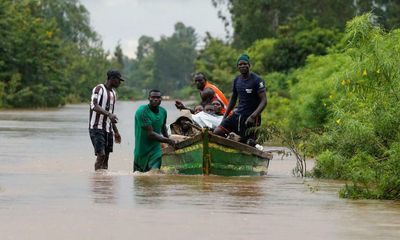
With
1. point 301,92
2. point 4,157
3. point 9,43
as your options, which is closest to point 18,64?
point 9,43

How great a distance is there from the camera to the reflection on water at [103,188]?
13836 millimetres

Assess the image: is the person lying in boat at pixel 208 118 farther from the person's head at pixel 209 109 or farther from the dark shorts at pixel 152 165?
the dark shorts at pixel 152 165

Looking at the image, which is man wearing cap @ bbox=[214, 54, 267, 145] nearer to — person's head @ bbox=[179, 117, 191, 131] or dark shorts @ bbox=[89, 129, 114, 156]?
person's head @ bbox=[179, 117, 191, 131]

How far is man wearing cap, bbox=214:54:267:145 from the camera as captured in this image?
1842 cm

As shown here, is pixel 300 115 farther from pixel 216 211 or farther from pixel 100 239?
pixel 100 239

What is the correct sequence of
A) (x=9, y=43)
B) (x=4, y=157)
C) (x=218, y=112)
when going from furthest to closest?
(x=9, y=43) → (x=4, y=157) → (x=218, y=112)

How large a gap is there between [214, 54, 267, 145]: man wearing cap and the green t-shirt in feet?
3.86

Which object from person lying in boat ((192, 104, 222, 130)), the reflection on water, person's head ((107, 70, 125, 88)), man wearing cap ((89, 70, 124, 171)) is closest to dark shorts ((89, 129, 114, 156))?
man wearing cap ((89, 70, 124, 171))

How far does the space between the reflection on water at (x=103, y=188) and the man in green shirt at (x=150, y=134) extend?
664mm

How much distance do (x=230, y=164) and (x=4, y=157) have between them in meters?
6.86

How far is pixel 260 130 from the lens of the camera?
61.3 feet

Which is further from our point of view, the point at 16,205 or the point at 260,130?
the point at 260,130

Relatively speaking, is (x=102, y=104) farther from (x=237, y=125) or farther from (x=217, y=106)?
(x=217, y=106)

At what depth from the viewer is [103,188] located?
15.4 meters
